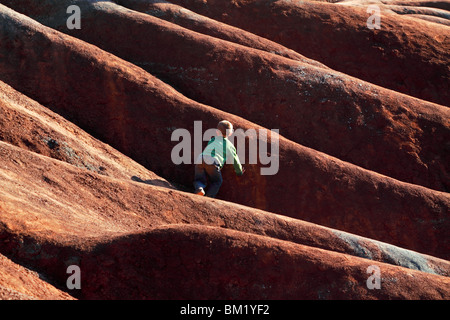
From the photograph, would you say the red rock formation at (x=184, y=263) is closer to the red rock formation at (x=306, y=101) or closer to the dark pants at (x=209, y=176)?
the dark pants at (x=209, y=176)

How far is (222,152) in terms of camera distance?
9.92 meters

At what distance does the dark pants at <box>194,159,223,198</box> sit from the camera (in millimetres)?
9781

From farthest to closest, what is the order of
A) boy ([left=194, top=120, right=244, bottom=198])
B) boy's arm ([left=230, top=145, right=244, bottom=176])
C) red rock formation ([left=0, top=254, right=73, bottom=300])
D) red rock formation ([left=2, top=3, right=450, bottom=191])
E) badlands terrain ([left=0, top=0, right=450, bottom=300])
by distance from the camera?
1. red rock formation ([left=2, top=3, right=450, bottom=191])
2. boy's arm ([left=230, top=145, right=244, bottom=176])
3. boy ([left=194, top=120, right=244, bottom=198])
4. badlands terrain ([left=0, top=0, right=450, bottom=300])
5. red rock formation ([left=0, top=254, right=73, bottom=300])

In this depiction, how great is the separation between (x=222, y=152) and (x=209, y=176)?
0.44m

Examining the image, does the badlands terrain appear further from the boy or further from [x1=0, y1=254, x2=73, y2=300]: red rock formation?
the boy

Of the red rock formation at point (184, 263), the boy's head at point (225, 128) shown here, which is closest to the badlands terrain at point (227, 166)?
the red rock formation at point (184, 263)

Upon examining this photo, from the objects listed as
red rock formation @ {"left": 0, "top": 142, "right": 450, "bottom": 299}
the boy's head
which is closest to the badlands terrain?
red rock formation @ {"left": 0, "top": 142, "right": 450, "bottom": 299}

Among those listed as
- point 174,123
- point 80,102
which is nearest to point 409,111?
point 174,123

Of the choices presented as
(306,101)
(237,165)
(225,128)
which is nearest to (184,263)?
(237,165)

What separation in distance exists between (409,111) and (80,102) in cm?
658

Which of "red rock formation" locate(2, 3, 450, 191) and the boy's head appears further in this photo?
"red rock formation" locate(2, 3, 450, 191)

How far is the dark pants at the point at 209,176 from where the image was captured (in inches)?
385

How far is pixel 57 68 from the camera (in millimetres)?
11547
